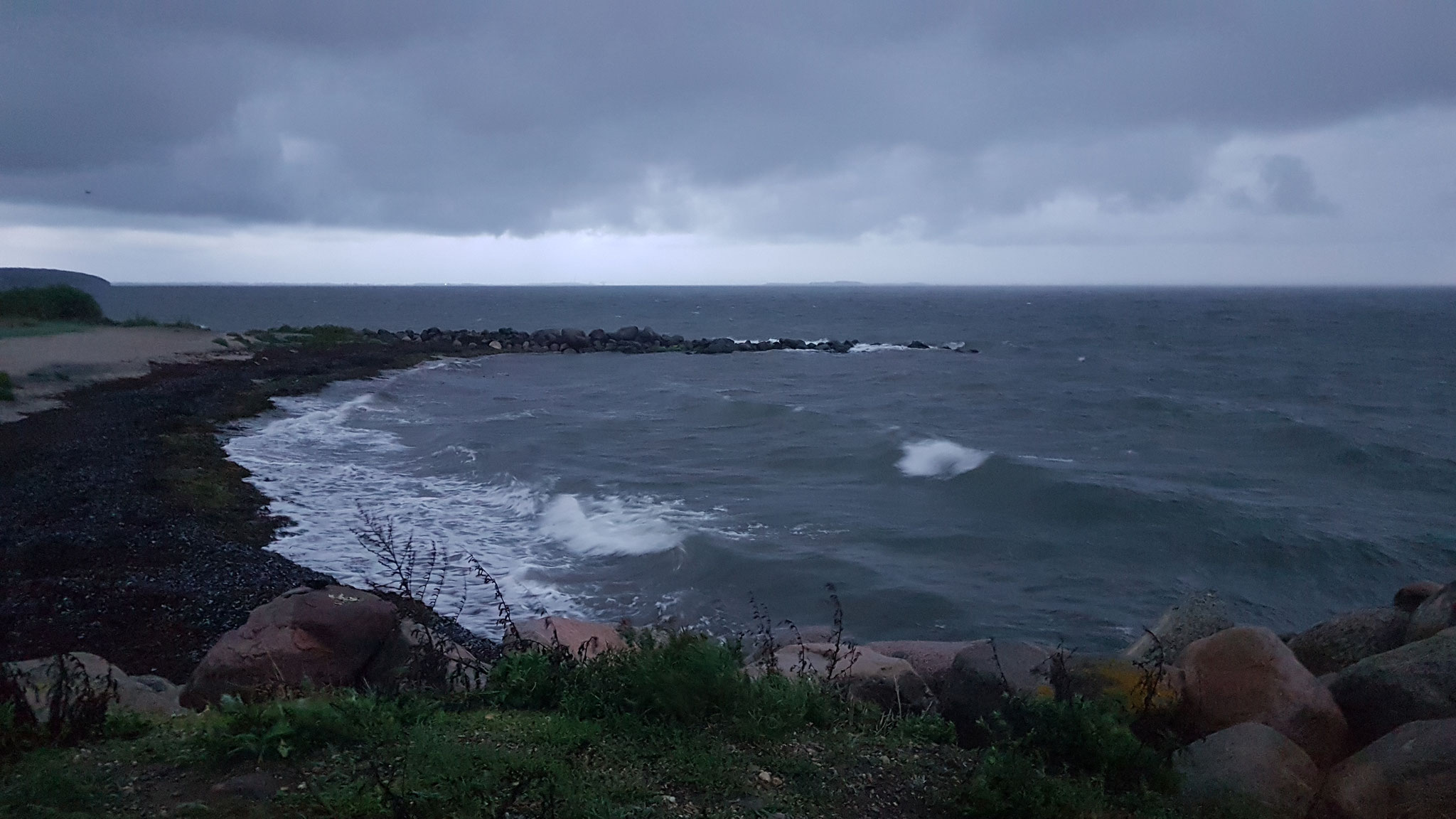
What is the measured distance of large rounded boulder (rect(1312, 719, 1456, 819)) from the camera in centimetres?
511

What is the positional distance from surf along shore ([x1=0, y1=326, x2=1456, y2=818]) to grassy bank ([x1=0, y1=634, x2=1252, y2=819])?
16 millimetres

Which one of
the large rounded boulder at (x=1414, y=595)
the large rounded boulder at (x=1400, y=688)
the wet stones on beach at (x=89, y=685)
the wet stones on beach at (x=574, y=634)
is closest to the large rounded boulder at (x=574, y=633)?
the wet stones on beach at (x=574, y=634)

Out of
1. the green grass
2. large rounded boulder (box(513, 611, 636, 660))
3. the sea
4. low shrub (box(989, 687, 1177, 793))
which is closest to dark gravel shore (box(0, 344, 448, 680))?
the sea

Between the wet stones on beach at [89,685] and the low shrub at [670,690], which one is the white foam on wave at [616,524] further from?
the low shrub at [670,690]

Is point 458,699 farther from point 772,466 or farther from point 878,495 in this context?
point 772,466

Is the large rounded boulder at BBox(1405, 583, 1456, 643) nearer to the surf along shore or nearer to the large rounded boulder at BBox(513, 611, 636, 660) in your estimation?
the surf along shore

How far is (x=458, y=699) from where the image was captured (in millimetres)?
5492

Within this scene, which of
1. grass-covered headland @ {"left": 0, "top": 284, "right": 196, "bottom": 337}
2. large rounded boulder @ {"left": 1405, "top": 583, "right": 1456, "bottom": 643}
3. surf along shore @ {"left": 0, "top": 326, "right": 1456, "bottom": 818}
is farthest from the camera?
grass-covered headland @ {"left": 0, "top": 284, "right": 196, "bottom": 337}

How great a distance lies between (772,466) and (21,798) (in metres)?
19.2

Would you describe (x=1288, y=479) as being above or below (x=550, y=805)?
below

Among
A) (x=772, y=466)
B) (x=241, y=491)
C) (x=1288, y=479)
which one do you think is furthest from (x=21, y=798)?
(x=1288, y=479)

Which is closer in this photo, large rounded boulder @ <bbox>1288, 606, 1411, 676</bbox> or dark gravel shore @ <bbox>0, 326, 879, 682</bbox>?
large rounded boulder @ <bbox>1288, 606, 1411, 676</bbox>

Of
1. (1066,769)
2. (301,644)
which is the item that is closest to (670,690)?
(1066,769)

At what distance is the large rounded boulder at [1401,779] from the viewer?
16.8ft
